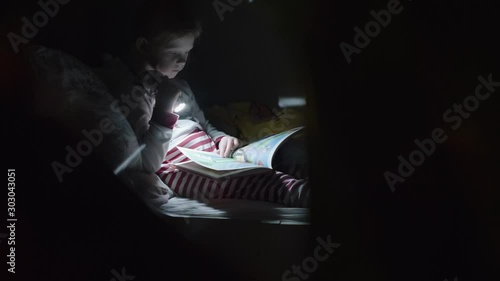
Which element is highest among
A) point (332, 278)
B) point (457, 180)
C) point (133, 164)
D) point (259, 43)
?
point (259, 43)

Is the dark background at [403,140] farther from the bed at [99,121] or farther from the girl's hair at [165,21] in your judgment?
the girl's hair at [165,21]

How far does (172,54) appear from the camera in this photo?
887 mm

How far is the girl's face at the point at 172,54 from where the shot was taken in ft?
2.88

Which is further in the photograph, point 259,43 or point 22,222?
point 259,43

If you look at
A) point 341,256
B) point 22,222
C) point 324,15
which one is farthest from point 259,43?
point 22,222

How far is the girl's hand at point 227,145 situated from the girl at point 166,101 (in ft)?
0.41

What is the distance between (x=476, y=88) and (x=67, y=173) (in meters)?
0.80

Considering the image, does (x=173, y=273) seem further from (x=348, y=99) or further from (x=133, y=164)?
(x=348, y=99)

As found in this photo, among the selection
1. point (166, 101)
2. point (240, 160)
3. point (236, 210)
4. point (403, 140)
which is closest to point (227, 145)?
point (240, 160)

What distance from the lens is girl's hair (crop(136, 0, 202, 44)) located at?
2.75 feet

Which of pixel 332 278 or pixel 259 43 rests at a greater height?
pixel 259 43

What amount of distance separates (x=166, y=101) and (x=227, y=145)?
22 centimetres

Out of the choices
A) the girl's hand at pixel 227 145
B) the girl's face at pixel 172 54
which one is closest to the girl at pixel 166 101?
the girl's face at pixel 172 54

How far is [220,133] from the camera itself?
1.07 metres
